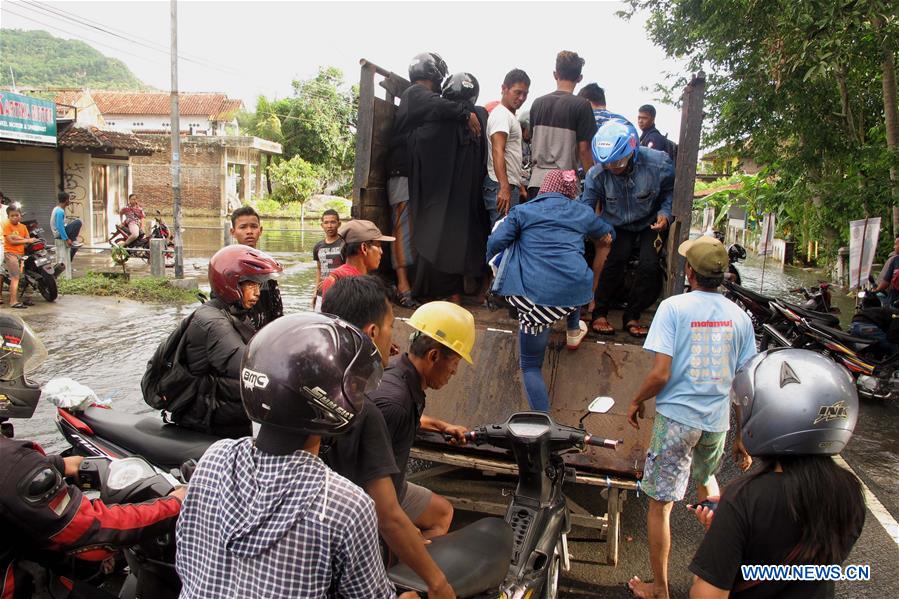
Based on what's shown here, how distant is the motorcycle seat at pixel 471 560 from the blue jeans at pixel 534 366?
157cm

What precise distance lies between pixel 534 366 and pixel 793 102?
1048 centimetres

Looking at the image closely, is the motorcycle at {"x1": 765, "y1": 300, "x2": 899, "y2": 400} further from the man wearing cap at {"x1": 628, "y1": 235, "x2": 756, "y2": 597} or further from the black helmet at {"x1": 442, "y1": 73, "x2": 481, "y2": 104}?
the black helmet at {"x1": 442, "y1": 73, "x2": 481, "y2": 104}

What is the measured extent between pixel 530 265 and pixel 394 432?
1885mm

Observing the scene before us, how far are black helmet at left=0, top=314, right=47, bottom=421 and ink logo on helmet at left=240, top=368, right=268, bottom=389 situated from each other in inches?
60.0

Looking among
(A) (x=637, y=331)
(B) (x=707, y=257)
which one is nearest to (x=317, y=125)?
(A) (x=637, y=331)

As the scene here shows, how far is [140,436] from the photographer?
3.15 meters

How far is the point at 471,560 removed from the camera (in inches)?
85.9

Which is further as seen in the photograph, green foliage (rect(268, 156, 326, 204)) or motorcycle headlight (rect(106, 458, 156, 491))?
green foliage (rect(268, 156, 326, 204))

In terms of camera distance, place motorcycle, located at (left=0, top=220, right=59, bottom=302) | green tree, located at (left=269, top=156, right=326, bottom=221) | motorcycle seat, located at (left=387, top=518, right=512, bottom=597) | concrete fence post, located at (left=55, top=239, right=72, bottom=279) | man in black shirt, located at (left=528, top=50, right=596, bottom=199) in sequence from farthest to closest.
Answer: green tree, located at (left=269, top=156, right=326, bottom=221), concrete fence post, located at (left=55, top=239, right=72, bottom=279), motorcycle, located at (left=0, top=220, right=59, bottom=302), man in black shirt, located at (left=528, top=50, right=596, bottom=199), motorcycle seat, located at (left=387, top=518, right=512, bottom=597)

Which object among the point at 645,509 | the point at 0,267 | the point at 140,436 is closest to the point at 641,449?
the point at 645,509

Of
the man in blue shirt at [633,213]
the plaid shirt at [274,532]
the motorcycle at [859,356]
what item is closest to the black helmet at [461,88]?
the man in blue shirt at [633,213]

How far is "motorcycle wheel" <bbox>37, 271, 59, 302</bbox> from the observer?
34.7 feet

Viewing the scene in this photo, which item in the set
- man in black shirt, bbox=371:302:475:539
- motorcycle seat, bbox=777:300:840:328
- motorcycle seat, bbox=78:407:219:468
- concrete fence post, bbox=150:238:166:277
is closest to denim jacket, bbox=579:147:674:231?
man in black shirt, bbox=371:302:475:539

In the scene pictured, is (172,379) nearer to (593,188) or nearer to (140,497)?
(140,497)
